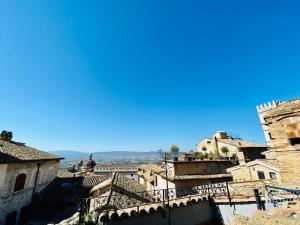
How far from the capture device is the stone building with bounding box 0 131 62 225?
1639 centimetres

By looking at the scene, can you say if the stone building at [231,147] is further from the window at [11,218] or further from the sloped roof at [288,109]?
the window at [11,218]

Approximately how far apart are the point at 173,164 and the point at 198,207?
14859 millimetres

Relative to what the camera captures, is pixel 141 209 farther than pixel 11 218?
No

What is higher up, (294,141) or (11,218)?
(294,141)

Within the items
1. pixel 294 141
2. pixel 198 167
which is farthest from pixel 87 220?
pixel 198 167

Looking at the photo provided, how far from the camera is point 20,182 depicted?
18.9 m

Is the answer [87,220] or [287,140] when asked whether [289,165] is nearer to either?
[287,140]

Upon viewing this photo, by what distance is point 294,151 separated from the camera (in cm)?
843

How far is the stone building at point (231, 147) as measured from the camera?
4388 cm

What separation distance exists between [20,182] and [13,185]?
1.21m

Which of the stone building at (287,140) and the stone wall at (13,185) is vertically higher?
the stone building at (287,140)

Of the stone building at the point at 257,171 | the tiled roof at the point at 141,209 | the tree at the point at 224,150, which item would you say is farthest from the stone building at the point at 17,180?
the tree at the point at 224,150

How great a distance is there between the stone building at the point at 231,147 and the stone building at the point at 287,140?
1324 inches

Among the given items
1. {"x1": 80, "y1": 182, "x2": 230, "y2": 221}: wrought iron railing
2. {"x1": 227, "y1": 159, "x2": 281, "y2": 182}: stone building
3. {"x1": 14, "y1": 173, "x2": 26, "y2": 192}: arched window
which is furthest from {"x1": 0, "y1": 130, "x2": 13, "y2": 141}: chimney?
{"x1": 227, "y1": 159, "x2": 281, "y2": 182}: stone building
